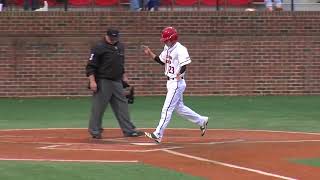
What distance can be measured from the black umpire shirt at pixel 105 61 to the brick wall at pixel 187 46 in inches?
348

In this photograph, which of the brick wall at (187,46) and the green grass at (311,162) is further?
the brick wall at (187,46)

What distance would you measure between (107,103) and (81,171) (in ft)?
12.7

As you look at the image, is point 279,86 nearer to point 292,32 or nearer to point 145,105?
point 292,32

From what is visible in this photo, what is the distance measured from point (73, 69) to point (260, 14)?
605 centimetres

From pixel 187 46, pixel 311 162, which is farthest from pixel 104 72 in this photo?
pixel 187 46

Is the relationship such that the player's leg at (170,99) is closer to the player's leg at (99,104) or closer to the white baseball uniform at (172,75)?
the white baseball uniform at (172,75)

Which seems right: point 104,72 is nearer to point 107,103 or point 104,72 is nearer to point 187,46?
point 107,103

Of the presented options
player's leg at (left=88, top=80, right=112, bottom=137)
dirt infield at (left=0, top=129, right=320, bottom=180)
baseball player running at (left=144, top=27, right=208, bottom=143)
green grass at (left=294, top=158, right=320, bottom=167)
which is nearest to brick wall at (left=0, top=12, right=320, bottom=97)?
dirt infield at (left=0, top=129, right=320, bottom=180)

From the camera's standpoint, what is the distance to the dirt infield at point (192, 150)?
924 centimetres

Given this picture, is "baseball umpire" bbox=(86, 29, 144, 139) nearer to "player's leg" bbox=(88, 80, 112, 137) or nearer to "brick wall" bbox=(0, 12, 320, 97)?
"player's leg" bbox=(88, 80, 112, 137)

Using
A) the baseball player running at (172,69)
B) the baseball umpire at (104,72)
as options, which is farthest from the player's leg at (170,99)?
the baseball umpire at (104,72)

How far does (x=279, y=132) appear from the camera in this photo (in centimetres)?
1390

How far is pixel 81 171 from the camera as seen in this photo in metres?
8.91

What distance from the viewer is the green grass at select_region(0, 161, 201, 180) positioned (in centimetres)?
850
